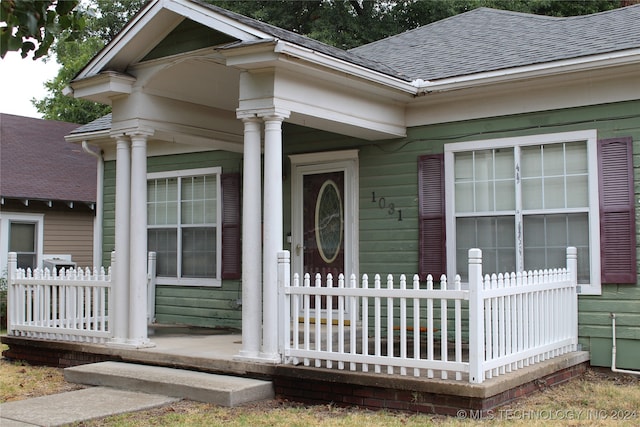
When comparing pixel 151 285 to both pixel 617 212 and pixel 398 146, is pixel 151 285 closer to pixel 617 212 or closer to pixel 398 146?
pixel 398 146

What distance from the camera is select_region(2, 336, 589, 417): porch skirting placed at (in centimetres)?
595

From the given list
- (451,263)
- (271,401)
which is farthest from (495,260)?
(271,401)

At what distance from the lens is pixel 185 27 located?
812 cm

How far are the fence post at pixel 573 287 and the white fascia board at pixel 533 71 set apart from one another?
1868 mm

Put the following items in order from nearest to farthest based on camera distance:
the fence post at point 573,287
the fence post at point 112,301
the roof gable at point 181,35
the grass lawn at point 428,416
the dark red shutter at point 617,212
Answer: the grass lawn at point 428,416 → the roof gable at point 181,35 → the dark red shutter at point 617,212 → the fence post at point 573,287 → the fence post at point 112,301

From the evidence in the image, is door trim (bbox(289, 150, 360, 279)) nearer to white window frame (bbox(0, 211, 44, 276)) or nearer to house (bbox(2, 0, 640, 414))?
house (bbox(2, 0, 640, 414))

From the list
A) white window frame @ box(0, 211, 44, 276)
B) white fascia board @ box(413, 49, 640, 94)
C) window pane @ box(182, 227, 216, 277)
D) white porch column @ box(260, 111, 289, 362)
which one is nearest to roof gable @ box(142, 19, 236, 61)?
white porch column @ box(260, 111, 289, 362)

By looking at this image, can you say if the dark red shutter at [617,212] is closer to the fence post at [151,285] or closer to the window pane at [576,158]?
the window pane at [576,158]

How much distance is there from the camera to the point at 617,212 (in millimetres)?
7676

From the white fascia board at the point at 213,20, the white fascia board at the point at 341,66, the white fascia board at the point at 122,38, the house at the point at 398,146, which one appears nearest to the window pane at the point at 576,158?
the house at the point at 398,146

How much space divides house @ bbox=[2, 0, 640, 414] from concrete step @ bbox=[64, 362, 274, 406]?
352mm

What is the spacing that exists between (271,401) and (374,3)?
19.0m

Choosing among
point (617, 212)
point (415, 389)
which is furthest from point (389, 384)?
point (617, 212)

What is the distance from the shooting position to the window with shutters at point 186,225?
36.7 feet
